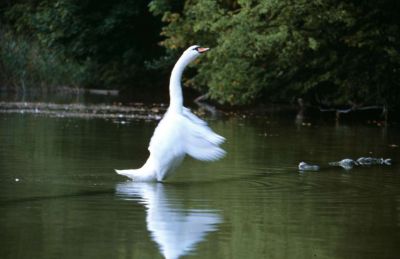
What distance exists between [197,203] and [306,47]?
17066 millimetres

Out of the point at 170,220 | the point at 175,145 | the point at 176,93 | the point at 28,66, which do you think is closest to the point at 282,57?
the point at 176,93

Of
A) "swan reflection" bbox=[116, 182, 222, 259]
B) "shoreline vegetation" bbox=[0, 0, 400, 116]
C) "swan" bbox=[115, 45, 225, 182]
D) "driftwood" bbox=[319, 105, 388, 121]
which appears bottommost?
"swan reflection" bbox=[116, 182, 222, 259]

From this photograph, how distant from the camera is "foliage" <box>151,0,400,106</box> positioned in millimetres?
27203

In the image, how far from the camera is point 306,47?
1107 inches

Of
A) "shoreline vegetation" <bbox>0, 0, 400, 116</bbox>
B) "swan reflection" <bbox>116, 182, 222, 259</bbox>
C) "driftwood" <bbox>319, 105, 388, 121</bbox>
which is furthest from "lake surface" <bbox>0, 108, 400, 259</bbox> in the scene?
"driftwood" <bbox>319, 105, 388, 121</bbox>

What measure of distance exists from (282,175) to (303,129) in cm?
1070

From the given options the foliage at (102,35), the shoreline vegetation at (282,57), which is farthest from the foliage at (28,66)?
the foliage at (102,35)

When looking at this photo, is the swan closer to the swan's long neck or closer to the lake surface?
the swan's long neck

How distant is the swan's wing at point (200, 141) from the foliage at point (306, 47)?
1337 centimetres

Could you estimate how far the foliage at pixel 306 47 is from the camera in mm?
27203

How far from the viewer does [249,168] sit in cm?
1539

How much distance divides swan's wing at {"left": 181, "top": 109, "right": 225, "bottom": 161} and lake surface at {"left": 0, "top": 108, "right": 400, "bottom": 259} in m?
0.36

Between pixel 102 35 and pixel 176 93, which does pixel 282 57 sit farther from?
pixel 102 35

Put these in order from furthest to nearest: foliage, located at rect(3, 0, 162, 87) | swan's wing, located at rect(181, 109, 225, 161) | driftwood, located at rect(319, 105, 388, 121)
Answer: foliage, located at rect(3, 0, 162, 87) → driftwood, located at rect(319, 105, 388, 121) → swan's wing, located at rect(181, 109, 225, 161)
